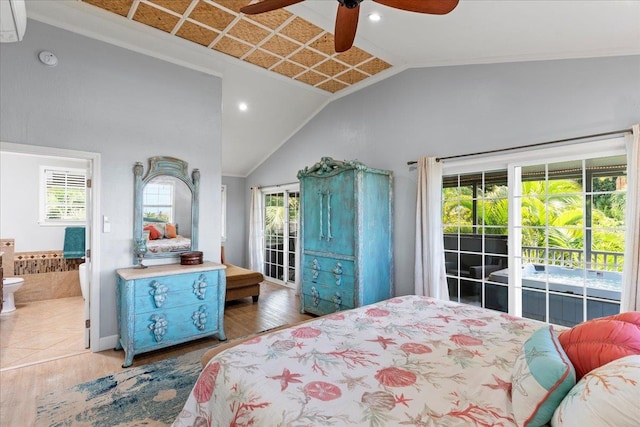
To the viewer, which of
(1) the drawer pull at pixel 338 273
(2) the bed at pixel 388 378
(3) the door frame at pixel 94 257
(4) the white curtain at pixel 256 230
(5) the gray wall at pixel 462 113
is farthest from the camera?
(4) the white curtain at pixel 256 230

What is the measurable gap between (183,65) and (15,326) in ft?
11.7

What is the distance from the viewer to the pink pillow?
40.1 inches

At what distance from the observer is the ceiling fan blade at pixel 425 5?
5.54ft

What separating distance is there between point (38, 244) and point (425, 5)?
19.7ft

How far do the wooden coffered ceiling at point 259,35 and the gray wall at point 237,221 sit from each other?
322 centimetres

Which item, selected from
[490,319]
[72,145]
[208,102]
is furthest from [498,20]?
[72,145]

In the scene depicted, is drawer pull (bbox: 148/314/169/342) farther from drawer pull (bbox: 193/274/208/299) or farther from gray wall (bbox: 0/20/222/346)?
gray wall (bbox: 0/20/222/346)

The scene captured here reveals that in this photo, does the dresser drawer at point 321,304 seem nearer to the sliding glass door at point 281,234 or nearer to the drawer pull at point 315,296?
the drawer pull at point 315,296

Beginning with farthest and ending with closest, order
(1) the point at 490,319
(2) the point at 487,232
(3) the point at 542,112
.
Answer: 1. (2) the point at 487,232
2. (3) the point at 542,112
3. (1) the point at 490,319

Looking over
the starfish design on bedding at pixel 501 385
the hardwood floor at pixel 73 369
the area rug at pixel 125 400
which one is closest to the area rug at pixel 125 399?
the area rug at pixel 125 400

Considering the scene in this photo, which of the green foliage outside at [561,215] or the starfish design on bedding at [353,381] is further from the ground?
the green foliage outside at [561,215]

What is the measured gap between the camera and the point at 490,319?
200 cm

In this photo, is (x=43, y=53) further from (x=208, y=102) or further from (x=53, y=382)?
(x=53, y=382)

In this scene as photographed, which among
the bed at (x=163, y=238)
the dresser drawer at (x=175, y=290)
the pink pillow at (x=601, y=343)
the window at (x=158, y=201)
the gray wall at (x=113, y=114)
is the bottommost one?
the dresser drawer at (x=175, y=290)
